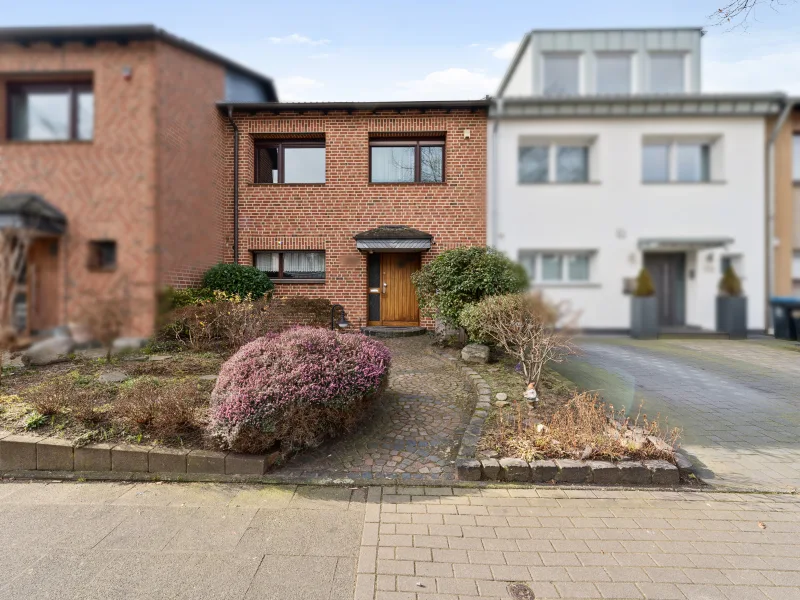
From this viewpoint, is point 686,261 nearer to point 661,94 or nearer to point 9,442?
point 661,94

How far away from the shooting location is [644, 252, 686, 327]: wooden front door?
195 centimetres

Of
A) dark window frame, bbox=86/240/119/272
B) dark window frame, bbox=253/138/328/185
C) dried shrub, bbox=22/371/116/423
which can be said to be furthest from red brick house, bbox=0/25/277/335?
dark window frame, bbox=253/138/328/185

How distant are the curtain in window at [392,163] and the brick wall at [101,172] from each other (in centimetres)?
901

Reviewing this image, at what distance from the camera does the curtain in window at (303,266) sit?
9.80 meters

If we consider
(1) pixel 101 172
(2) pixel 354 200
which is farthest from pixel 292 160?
(1) pixel 101 172

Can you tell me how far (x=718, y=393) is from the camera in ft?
16.7

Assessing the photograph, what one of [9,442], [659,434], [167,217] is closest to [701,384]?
[659,434]

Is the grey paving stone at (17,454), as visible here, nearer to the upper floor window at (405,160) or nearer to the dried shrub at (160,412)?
the dried shrub at (160,412)

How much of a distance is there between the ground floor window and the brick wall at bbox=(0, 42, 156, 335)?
880 centimetres

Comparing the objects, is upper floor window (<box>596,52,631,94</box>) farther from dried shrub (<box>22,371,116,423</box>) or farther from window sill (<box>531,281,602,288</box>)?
dried shrub (<box>22,371,116,423</box>)

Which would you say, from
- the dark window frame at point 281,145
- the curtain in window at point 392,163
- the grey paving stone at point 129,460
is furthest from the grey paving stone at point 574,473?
the dark window frame at point 281,145

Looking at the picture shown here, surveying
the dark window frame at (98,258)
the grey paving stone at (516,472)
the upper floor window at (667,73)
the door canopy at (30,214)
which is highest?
the upper floor window at (667,73)

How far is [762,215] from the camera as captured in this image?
79.3 inches

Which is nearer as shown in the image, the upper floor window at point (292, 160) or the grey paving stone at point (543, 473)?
the grey paving stone at point (543, 473)
